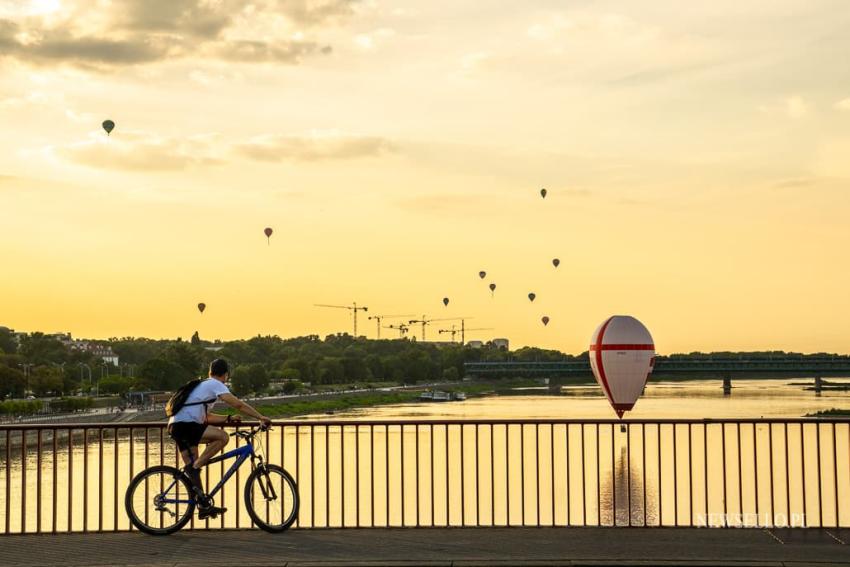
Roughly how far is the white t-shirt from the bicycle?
472 mm

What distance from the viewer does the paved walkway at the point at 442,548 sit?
1006cm

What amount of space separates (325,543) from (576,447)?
5466cm

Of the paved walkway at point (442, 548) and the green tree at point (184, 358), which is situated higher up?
the green tree at point (184, 358)

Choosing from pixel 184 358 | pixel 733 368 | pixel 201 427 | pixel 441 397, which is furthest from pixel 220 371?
pixel 733 368

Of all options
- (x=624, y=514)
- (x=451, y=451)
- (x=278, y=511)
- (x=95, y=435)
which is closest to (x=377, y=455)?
(x=451, y=451)

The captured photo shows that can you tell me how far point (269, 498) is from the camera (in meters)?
11.7

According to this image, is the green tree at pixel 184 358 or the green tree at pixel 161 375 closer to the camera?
the green tree at pixel 161 375

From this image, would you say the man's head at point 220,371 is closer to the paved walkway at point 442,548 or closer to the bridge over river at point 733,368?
the paved walkway at point 442,548

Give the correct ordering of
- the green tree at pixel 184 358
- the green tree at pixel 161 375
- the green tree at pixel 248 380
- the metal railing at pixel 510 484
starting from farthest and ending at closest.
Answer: the green tree at pixel 248 380 < the green tree at pixel 184 358 < the green tree at pixel 161 375 < the metal railing at pixel 510 484

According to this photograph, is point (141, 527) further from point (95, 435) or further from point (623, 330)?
point (95, 435)

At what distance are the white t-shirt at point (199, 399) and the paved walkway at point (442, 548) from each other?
114cm

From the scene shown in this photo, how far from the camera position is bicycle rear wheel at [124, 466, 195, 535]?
38.2ft

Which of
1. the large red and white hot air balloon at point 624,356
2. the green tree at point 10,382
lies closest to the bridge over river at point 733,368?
the green tree at point 10,382

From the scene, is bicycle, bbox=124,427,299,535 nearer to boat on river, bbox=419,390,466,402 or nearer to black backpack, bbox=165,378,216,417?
black backpack, bbox=165,378,216,417
